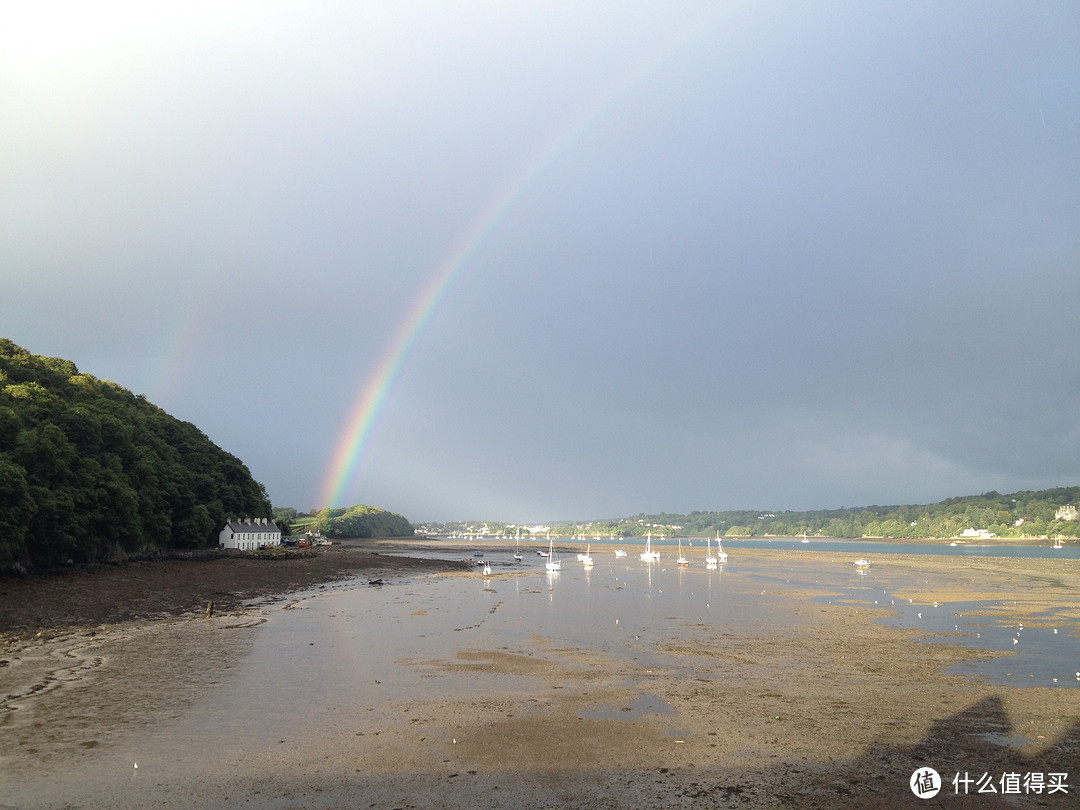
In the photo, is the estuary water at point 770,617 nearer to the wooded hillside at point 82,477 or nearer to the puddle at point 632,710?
the puddle at point 632,710

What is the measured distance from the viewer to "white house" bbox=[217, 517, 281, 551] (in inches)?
3506

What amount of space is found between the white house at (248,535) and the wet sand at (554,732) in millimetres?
64135

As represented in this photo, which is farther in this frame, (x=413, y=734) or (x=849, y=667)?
(x=849, y=667)

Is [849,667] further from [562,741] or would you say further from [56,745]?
[56,745]

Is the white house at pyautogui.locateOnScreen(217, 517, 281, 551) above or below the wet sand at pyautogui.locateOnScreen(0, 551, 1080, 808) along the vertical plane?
above

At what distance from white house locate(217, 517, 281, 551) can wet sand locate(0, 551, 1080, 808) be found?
64.1 metres

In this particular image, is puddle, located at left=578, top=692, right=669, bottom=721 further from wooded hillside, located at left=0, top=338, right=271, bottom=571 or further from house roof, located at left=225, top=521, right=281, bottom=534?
house roof, located at left=225, top=521, right=281, bottom=534

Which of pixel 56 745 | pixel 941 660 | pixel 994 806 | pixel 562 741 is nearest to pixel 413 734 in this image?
pixel 562 741

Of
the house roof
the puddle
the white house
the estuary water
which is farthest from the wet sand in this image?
the house roof

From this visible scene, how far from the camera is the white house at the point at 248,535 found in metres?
89.1

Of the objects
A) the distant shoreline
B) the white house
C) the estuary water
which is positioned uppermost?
the white house

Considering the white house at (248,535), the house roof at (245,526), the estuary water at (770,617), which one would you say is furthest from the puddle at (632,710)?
the house roof at (245,526)

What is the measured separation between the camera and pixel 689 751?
15.6 meters

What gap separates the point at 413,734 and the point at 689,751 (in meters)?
6.94
